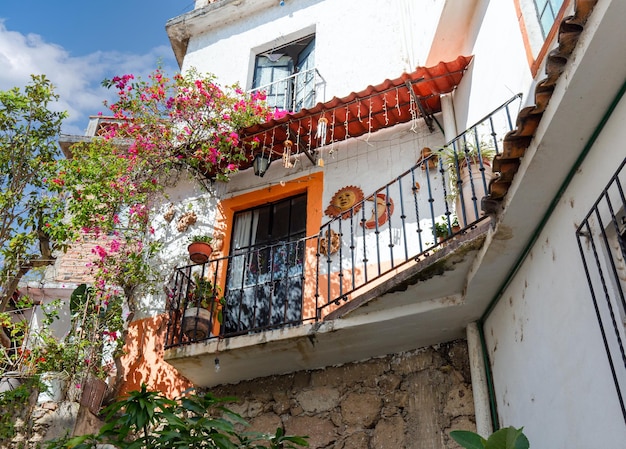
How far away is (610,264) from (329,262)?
3256mm

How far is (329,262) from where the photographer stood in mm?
6270

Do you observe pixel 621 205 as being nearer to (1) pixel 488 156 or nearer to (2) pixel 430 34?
(1) pixel 488 156

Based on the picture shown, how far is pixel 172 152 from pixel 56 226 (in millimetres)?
1881

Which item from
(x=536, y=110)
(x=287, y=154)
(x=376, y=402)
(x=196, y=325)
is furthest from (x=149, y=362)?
(x=536, y=110)

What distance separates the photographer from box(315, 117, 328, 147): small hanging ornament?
23.8 ft

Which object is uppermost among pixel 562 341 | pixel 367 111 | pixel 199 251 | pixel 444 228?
pixel 367 111

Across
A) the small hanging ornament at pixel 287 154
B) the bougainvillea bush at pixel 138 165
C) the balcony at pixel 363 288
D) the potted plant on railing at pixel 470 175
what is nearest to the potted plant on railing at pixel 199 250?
the balcony at pixel 363 288

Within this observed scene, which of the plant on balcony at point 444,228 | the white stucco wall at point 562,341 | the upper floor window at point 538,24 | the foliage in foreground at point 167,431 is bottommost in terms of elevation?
the foliage in foreground at point 167,431

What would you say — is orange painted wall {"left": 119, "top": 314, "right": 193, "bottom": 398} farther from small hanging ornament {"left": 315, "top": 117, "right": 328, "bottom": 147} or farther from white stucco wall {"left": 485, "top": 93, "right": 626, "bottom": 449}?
white stucco wall {"left": 485, "top": 93, "right": 626, "bottom": 449}

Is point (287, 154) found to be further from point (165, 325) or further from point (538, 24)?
point (538, 24)

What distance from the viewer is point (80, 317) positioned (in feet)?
23.9

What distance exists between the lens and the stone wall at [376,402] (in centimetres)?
531

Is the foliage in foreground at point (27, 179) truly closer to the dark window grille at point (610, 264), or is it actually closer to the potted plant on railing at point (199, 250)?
the potted plant on railing at point (199, 250)

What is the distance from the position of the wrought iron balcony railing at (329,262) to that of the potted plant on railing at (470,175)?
0.10 feet
